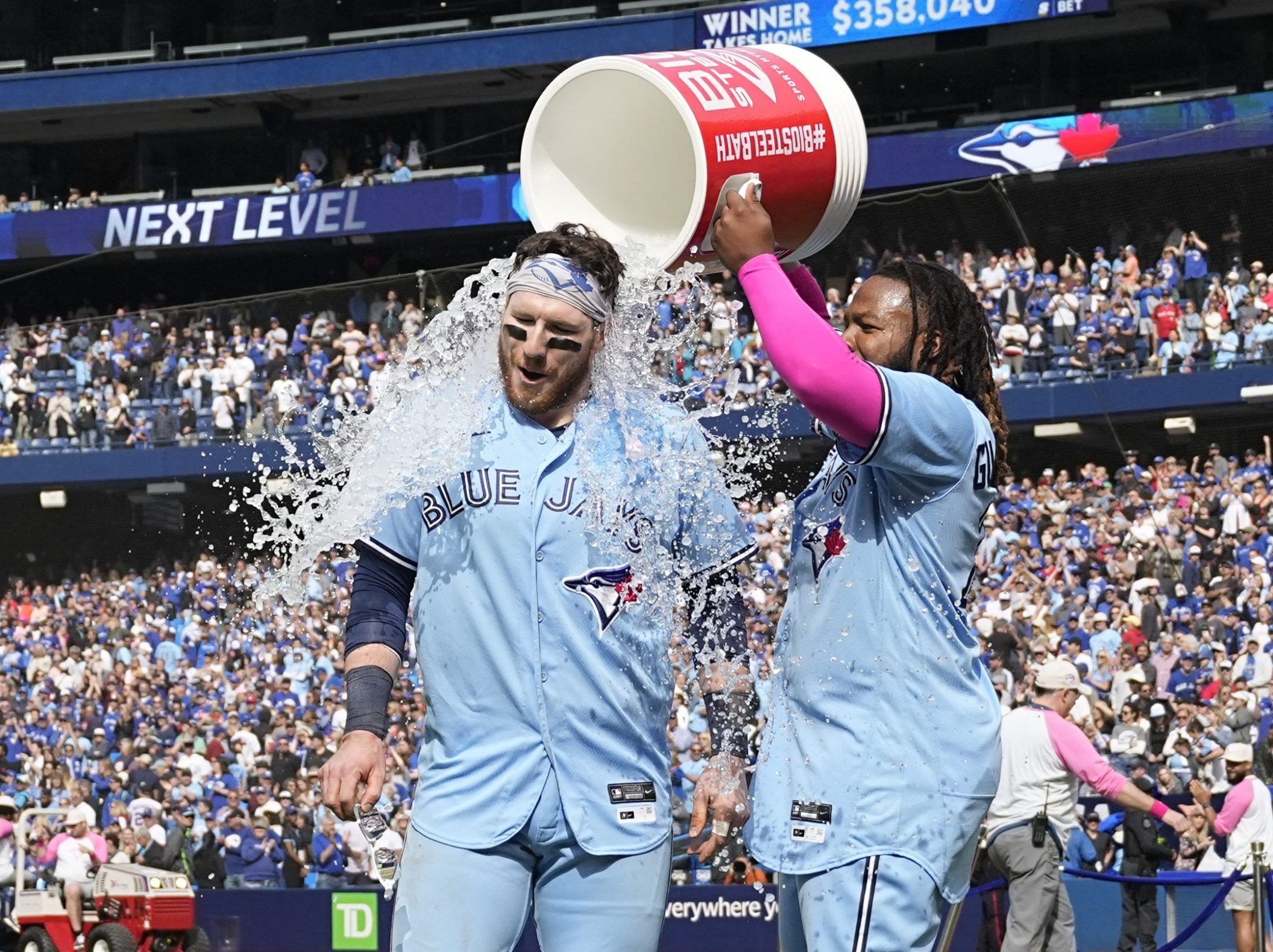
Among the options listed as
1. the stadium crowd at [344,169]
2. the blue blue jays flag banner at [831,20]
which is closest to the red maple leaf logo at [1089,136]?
the blue blue jays flag banner at [831,20]

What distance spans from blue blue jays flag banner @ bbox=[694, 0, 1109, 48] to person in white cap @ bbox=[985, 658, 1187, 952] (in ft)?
65.0

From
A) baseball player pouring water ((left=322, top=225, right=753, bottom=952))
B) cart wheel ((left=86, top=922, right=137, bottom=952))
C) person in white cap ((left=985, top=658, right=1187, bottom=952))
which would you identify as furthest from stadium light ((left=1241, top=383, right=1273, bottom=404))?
baseball player pouring water ((left=322, top=225, right=753, bottom=952))

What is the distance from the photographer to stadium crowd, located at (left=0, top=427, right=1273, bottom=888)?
13289 millimetres

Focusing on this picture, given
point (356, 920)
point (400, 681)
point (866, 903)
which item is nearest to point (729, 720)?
point (866, 903)

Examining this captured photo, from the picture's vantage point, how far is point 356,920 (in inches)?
554

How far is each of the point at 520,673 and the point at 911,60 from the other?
91.4ft

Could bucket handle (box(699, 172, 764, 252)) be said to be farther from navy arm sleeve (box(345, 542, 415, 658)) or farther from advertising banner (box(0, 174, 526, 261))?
advertising banner (box(0, 174, 526, 261))

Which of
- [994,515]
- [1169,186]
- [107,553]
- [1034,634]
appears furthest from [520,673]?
[107,553]

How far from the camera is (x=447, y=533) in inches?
141

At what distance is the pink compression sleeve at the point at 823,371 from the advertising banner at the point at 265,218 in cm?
2573

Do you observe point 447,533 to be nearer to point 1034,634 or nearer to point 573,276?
point 573,276

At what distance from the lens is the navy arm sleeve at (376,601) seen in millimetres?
3645

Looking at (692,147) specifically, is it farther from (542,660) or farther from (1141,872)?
(1141,872)

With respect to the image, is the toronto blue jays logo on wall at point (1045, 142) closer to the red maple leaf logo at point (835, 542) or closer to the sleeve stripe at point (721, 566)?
the sleeve stripe at point (721, 566)
